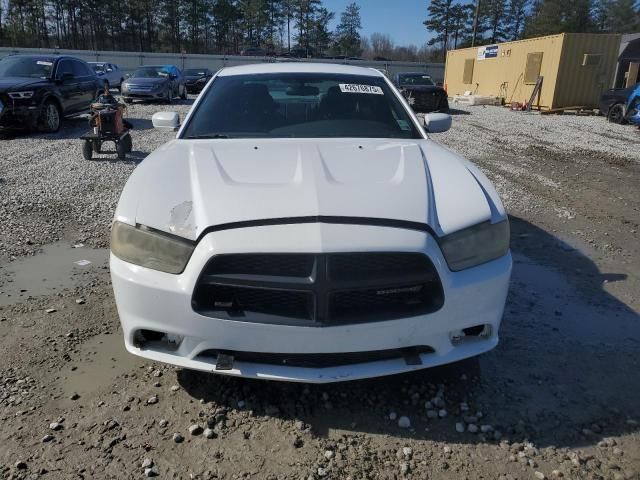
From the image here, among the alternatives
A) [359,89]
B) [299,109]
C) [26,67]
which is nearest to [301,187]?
[299,109]

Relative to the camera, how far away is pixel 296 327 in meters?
2.08

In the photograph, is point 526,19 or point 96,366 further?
point 526,19

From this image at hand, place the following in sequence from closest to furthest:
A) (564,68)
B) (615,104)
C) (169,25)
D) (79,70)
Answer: (79,70) → (615,104) → (564,68) → (169,25)

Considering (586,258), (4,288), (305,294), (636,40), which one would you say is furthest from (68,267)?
(636,40)

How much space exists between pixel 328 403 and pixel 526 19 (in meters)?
74.4

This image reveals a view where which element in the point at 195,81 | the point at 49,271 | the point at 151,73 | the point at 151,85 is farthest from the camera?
the point at 195,81

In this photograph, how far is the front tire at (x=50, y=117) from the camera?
414 inches

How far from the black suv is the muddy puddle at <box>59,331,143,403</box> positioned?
29.4 feet

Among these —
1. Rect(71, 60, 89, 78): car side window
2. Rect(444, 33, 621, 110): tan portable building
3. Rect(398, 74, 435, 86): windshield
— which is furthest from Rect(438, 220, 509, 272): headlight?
Rect(444, 33, 621, 110): tan portable building

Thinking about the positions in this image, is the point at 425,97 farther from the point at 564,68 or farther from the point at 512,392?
the point at 512,392

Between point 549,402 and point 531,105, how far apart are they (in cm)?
2174

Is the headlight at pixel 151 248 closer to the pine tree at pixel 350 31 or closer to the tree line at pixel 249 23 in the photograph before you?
the tree line at pixel 249 23

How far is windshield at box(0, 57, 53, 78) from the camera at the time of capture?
10.9 meters

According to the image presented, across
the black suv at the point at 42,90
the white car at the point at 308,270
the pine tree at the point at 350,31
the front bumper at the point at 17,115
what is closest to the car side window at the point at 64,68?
the black suv at the point at 42,90
